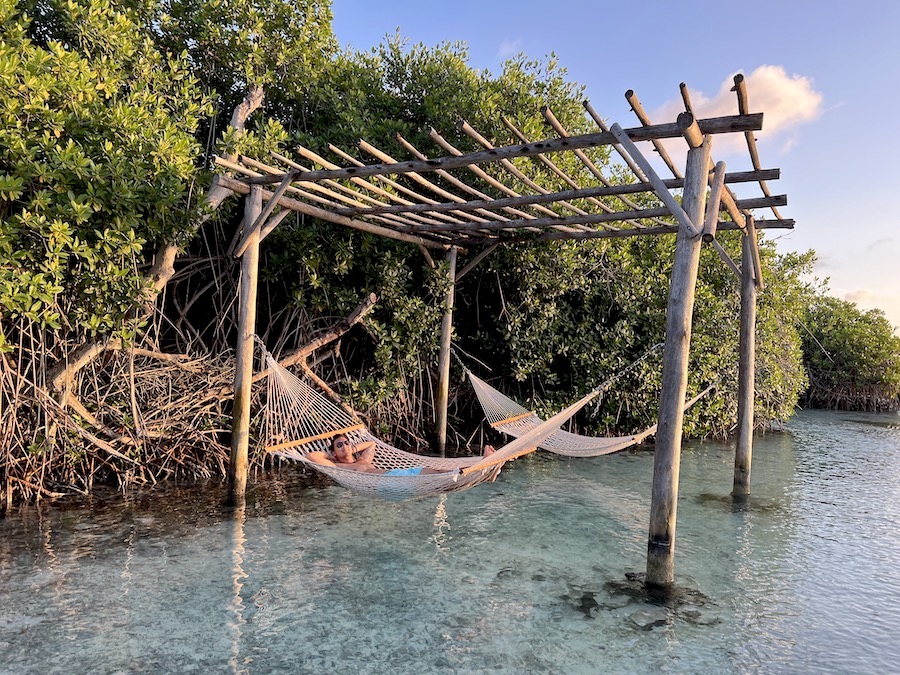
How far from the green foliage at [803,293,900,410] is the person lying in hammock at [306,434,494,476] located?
441 inches

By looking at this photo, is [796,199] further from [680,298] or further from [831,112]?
[831,112]

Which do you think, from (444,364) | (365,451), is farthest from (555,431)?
(444,364)

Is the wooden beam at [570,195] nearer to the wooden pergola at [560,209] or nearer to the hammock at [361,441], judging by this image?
the wooden pergola at [560,209]

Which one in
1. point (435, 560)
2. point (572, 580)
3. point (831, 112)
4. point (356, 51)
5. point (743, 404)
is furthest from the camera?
point (356, 51)

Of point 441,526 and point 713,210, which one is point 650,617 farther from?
point 713,210

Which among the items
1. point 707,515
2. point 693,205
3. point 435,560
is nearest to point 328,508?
point 435,560

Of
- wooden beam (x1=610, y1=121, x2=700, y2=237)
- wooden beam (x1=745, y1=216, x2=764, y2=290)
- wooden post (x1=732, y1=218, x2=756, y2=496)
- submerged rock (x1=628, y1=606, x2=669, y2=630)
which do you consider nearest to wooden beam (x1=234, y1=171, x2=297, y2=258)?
wooden beam (x1=610, y1=121, x2=700, y2=237)

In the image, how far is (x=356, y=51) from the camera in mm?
5879

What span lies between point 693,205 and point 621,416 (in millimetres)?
4039

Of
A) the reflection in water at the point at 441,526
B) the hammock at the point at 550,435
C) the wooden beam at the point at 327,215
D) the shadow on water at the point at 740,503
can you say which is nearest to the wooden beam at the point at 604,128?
the hammock at the point at 550,435

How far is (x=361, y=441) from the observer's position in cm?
373

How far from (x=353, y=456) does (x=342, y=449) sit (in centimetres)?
8

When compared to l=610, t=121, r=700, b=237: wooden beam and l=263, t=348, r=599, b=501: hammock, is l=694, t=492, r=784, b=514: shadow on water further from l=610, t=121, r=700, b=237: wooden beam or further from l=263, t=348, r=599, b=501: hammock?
l=610, t=121, r=700, b=237: wooden beam

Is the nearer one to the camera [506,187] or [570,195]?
[570,195]
